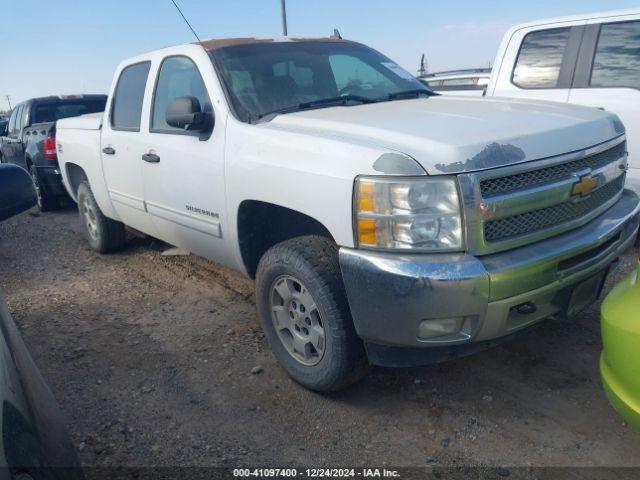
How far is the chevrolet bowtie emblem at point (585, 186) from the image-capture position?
2514 millimetres

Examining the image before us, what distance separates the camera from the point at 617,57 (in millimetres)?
4762

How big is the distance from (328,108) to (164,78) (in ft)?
4.82

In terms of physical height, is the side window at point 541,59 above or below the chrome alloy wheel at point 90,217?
above

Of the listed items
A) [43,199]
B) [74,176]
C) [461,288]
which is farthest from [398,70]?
[43,199]

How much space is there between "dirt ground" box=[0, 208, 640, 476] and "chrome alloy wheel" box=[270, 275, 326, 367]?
24 centimetres

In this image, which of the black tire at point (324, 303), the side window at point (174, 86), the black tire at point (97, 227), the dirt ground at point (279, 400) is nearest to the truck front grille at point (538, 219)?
the black tire at point (324, 303)

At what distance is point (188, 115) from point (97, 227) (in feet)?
9.35

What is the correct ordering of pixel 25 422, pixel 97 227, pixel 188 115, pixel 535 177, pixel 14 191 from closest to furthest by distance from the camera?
pixel 25 422
pixel 14 191
pixel 535 177
pixel 188 115
pixel 97 227

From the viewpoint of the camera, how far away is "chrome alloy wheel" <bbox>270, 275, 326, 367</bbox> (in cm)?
275

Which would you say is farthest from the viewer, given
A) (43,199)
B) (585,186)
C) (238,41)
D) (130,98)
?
(43,199)

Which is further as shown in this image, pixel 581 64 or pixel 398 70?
pixel 581 64

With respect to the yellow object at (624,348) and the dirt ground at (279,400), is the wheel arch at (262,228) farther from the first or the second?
the yellow object at (624,348)

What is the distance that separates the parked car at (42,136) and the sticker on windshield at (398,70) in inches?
218

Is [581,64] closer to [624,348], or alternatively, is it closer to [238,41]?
[238,41]
